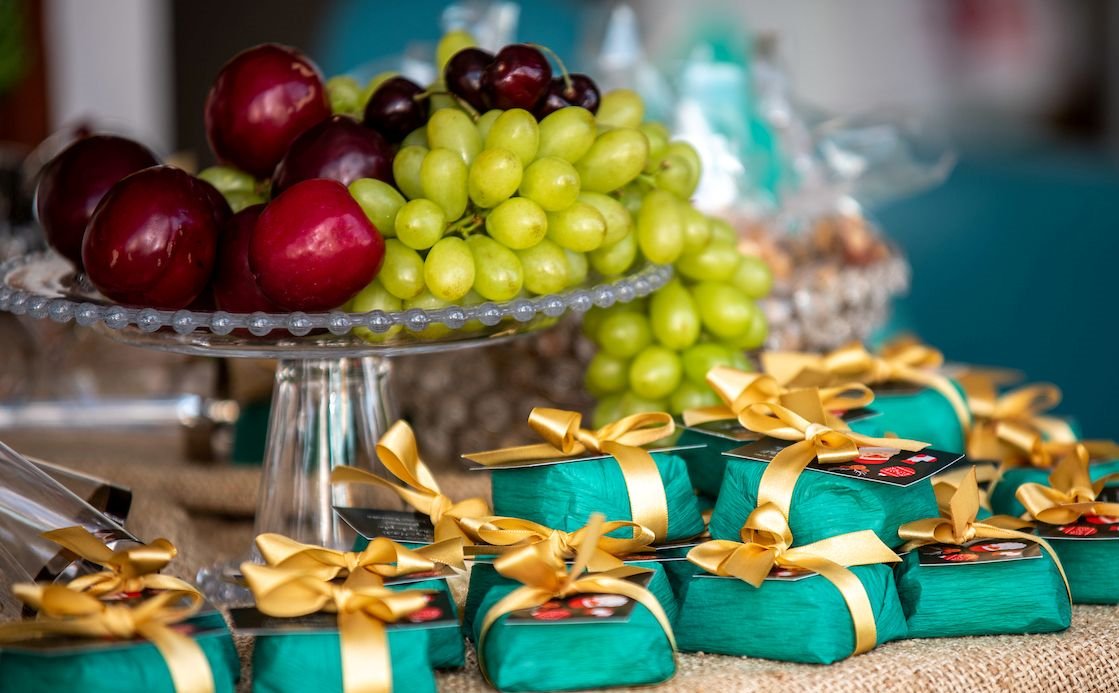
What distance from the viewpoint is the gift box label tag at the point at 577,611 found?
20.6 inches

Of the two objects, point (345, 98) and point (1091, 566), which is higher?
point (345, 98)

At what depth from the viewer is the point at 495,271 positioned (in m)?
0.67

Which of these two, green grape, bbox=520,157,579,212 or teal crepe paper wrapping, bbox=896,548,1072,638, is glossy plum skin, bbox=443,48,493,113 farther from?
teal crepe paper wrapping, bbox=896,548,1072,638

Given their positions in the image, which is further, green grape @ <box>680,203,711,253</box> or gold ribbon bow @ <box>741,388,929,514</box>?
green grape @ <box>680,203,711,253</box>

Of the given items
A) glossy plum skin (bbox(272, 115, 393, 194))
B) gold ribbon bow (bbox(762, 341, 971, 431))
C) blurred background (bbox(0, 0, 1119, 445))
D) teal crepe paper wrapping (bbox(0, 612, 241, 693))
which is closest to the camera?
teal crepe paper wrapping (bbox(0, 612, 241, 693))

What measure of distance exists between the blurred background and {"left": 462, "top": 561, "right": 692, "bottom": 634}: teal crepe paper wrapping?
0.59m

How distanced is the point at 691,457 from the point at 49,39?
2771mm

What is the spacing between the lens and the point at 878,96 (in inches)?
151

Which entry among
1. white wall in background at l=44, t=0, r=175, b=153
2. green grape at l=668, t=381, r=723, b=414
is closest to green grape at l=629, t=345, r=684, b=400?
green grape at l=668, t=381, r=723, b=414

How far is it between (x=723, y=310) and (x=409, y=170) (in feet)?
0.84

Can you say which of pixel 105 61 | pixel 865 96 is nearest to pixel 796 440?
pixel 105 61

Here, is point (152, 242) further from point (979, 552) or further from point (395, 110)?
point (979, 552)

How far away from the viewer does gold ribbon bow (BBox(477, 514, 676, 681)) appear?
21.0 inches

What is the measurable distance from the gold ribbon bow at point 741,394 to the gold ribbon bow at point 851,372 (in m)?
0.06
